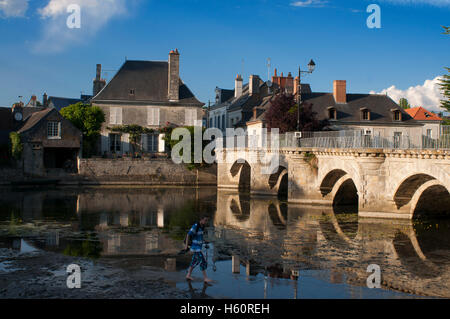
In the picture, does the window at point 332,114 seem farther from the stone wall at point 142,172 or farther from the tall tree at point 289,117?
the stone wall at point 142,172

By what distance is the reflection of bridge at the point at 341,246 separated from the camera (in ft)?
38.1

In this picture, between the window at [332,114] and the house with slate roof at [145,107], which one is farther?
the house with slate roof at [145,107]

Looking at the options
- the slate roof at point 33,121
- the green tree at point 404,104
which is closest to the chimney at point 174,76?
the slate roof at point 33,121

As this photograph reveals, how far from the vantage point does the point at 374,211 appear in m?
20.3

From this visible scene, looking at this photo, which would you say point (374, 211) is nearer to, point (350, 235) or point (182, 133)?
point (350, 235)

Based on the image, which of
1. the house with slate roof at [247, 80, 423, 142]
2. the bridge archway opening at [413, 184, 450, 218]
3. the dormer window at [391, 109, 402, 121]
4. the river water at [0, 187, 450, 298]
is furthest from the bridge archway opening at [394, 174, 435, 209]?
the dormer window at [391, 109, 402, 121]

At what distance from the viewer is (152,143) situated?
41.7m

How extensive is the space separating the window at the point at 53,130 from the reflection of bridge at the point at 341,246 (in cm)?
2096

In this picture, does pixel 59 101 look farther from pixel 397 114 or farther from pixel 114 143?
pixel 397 114

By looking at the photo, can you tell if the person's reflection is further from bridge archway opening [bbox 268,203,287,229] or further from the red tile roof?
the red tile roof

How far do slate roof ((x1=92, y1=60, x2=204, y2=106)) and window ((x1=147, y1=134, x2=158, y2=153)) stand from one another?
322 centimetres

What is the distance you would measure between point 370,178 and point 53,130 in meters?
27.8

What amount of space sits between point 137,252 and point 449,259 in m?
9.26
